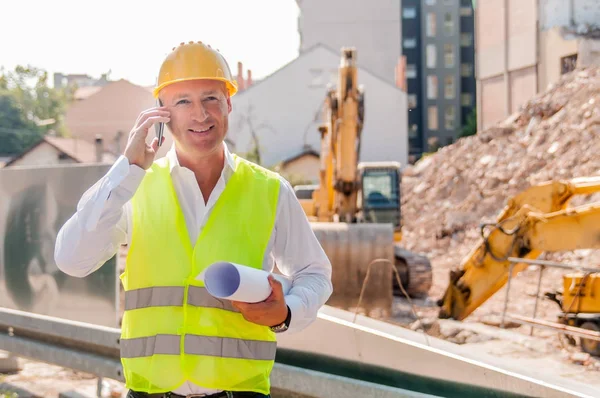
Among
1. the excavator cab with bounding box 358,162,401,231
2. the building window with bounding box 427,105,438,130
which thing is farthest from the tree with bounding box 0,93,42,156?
the excavator cab with bounding box 358,162,401,231

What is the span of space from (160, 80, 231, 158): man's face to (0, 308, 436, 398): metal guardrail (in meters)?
1.39

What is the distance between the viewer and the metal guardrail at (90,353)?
149 inches

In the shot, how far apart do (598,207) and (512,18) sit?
34.7m

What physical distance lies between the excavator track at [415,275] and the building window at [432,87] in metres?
60.3

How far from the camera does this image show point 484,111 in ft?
148

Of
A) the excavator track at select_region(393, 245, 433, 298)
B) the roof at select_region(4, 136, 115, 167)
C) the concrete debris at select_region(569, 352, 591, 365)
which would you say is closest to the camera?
the concrete debris at select_region(569, 352, 591, 365)

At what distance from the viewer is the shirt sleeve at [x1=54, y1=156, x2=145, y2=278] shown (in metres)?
2.54

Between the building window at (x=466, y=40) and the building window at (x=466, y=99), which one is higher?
the building window at (x=466, y=40)

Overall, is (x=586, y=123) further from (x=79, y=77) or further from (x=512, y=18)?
(x=79, y=77)

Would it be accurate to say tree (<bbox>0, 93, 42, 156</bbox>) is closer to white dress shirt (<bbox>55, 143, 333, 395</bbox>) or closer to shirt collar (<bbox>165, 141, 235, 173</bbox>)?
shirt collar (<bbox>165, 141, 235, 173</bbox>)

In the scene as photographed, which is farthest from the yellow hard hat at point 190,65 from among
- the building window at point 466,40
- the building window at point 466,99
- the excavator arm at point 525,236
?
the building window at point 466,40

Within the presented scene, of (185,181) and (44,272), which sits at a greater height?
(185,181)

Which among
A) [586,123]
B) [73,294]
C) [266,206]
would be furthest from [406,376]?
[586,123]

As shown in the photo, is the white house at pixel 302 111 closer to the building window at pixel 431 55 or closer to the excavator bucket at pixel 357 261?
the building window at pixel 431 55
